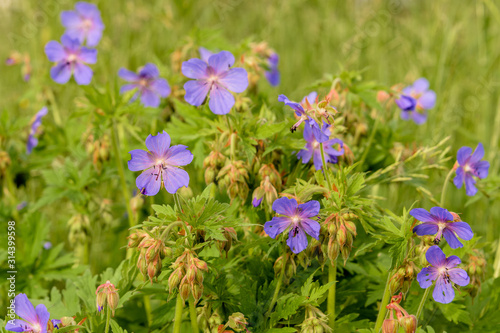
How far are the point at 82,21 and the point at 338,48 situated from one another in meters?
2.30

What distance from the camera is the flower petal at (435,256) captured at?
1.41 m

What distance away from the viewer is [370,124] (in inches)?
98.1

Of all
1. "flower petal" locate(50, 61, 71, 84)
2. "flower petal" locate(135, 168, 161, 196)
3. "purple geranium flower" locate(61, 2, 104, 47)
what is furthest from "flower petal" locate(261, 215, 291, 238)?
"purple geranium flower" locate(61, 2, 104, 47)

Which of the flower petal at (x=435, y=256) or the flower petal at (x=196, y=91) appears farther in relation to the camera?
the flower petal at (x=196, y=91)

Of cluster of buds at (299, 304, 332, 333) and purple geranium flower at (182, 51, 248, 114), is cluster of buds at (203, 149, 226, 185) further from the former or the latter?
cluster of buds at (299, 304, 332, 333)

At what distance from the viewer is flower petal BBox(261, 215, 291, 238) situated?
147cm

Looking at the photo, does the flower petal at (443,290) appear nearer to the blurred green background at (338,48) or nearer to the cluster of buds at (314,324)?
the cluster of buds at (314,324)

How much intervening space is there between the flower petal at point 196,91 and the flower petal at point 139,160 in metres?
0.28

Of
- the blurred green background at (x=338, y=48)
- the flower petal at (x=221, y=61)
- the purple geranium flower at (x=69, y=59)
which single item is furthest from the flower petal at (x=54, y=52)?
the flower petal at (x=221, y=61)

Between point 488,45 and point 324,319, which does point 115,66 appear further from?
point 324,319

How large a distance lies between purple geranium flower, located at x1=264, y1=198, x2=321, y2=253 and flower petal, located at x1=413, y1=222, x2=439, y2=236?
282 millimetres

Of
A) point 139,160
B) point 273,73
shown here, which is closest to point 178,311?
point 139,160

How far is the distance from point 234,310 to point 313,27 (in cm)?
403

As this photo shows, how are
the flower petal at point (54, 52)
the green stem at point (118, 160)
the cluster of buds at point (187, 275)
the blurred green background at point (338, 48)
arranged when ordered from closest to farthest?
the cluster of buds at point (187, 275), the green stem at point (118, 160), the flower petal at point (54, 52), the blurred green background at point (338, 48)
